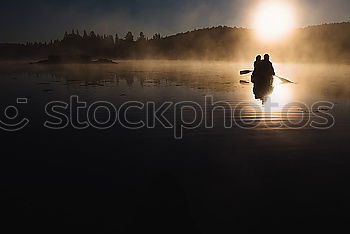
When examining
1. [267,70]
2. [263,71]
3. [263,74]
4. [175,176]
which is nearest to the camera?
[175,176]

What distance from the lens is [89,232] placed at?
5180mm

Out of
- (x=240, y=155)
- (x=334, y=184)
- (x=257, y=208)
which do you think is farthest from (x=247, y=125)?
(x=257, y=208)

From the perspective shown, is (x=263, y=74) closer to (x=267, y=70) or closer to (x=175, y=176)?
(x=267, y=70)

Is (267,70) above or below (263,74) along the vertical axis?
above

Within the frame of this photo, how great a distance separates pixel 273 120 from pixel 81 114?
11629mm

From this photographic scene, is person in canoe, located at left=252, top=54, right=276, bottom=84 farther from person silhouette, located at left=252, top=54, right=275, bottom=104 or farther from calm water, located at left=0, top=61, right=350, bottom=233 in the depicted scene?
calm water, located at left=0, top=61, right=350, bottom=233

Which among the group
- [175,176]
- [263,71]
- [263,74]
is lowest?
[175,176]

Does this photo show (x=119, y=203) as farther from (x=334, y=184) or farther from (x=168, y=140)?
(x=334, y=184)

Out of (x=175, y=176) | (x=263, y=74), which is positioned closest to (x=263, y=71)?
(x=263, y=74)

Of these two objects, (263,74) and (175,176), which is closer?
(175,176)

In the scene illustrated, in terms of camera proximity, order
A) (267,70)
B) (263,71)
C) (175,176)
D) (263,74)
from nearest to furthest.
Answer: (175,176)
(267,70)
(263,71)
(263,74)

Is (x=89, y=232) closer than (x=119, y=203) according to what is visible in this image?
Yes

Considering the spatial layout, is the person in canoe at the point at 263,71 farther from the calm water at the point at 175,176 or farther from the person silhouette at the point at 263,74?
the calm water at the point at 175,176

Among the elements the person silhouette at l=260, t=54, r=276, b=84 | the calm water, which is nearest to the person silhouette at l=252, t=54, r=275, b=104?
the person silhouette at l=260, t=54, r=276, b=84
